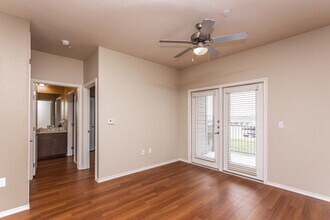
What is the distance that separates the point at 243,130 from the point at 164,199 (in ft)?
7.44

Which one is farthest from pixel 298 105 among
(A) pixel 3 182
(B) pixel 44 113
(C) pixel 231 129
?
(B) pixel 44 113

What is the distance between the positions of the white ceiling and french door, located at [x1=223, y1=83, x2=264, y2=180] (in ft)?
3.47

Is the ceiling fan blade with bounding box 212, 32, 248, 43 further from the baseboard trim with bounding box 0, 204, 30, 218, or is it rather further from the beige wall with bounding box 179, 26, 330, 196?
the baseboard trim with bounding box 0, 204, 30, 218

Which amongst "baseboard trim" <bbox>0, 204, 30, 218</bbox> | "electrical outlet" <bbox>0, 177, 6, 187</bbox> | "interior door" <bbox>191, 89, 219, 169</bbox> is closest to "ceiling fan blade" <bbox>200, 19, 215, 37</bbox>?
"interior door" <bbox>191, 89, 219, 169</bbox>

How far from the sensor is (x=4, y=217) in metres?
2.20

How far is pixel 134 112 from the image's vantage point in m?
4.02

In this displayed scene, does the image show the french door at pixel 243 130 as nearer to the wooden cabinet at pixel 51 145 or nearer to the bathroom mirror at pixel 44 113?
the wooden cabinet at pixel 51 145

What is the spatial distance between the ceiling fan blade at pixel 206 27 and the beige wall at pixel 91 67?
237 centimetres

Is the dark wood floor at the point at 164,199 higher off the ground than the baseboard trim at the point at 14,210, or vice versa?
the baseboard trim at the point at 14,210

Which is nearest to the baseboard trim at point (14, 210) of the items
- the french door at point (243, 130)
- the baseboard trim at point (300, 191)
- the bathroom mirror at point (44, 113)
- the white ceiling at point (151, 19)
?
the white ceiling at point (151, 19)

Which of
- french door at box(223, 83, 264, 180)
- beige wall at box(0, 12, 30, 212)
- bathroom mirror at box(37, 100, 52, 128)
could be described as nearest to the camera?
beige wall at box(0, 12, 30, 212)

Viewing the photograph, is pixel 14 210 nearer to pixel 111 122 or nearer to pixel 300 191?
pixel 111 122

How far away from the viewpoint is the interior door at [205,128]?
13.7 feet

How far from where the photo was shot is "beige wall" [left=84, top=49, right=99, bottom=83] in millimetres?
3531
